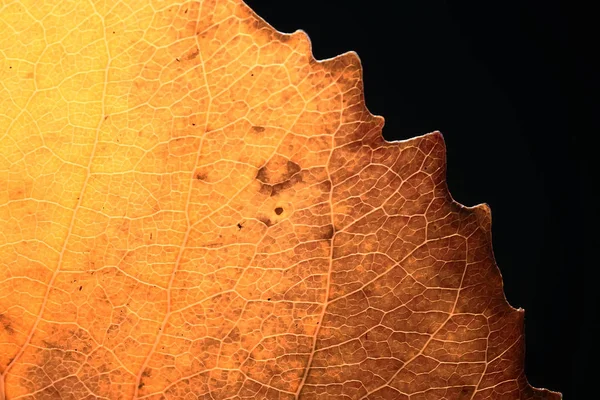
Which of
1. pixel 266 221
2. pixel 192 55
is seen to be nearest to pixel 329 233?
pixel 266 221

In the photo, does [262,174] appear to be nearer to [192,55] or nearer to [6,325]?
[192,55]

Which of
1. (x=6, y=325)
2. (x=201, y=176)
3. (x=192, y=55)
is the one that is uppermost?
(x=192, y=55)

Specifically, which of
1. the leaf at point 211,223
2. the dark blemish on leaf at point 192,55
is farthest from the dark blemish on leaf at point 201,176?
the dark blemish on leaf at point 192,55

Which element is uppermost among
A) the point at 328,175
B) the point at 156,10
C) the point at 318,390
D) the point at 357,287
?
the point at 156,10

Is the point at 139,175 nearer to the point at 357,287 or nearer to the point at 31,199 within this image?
the point at 31,199

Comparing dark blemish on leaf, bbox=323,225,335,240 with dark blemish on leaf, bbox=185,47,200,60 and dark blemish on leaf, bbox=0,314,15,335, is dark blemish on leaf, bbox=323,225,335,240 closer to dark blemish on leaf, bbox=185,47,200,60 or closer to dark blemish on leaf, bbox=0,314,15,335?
dark blemish on leaf, bbox=185,47,200,60

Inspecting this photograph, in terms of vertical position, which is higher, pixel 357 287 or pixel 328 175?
pixel 328 175

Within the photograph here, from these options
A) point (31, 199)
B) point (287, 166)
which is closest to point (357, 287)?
point (287, 166)
